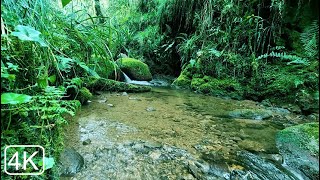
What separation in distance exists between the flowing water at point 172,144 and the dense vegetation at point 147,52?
365 mm

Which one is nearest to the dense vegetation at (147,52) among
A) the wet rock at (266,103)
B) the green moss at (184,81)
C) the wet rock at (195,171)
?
the green moss at (184,81)

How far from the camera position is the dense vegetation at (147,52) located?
1.11m

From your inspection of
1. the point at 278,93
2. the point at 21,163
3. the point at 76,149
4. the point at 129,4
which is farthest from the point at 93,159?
the point at 129,4

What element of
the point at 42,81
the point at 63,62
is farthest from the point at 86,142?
the point at 42,81

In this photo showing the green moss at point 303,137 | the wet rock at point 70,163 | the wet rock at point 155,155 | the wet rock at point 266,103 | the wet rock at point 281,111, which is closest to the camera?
the wet rock at point 70,163

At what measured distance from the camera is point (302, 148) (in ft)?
7.18

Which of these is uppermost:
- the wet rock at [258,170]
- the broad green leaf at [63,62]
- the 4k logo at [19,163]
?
the broad green leaf at [63,62]

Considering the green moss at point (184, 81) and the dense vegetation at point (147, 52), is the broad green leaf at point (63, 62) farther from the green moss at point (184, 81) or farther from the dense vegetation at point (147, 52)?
the green moss at point (184, 81)

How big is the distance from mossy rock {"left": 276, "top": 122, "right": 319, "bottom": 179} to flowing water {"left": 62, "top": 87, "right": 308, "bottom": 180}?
0.09 m

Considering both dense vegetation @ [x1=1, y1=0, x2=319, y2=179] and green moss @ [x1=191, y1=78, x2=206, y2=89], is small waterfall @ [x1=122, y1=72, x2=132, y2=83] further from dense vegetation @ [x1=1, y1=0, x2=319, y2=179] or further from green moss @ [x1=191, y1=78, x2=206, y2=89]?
green moss @ [x1=191, y1=78, x2=206, y2=89]

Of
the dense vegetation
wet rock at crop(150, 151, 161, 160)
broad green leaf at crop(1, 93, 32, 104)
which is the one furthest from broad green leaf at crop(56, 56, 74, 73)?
wet rock at crop(150, 151, 161, 160)

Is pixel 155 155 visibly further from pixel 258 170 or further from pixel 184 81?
pixel 184 81

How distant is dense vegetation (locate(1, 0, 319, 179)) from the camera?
1.11 meters

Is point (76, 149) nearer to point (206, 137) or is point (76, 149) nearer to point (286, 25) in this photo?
point (206, 137)
